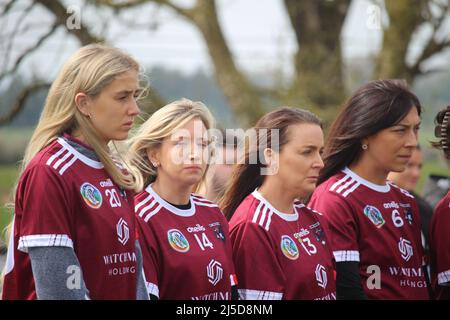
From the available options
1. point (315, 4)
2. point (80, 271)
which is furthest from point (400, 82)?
point (315, 4)

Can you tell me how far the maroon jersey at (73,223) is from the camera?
329 centimetres

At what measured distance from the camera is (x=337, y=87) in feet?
36.9

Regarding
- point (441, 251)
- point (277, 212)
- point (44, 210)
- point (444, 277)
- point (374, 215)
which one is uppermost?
point (44, 210)

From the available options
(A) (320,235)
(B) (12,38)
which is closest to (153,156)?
(A) (320,235)

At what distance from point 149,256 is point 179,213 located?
0.31 meters

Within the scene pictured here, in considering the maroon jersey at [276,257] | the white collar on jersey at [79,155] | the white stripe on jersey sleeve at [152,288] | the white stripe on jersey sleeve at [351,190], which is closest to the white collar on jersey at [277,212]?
the maroon jersey at [276,257]

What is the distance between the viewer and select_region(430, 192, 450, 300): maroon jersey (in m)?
4.60

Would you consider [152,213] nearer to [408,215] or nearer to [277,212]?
[277,212]

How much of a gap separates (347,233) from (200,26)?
711 cm

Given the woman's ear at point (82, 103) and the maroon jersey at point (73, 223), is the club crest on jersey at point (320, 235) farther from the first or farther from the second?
the woman's ear at point (82, 103)

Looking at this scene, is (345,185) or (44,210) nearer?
(44,210)

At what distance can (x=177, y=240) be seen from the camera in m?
3.91

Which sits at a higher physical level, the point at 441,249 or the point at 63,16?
the point at 63,16

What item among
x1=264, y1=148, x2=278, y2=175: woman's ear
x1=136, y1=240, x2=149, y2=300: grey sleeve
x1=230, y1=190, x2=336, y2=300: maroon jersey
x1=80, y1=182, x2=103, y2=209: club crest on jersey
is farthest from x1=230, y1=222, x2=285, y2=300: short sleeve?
x1=80, y1=182, x2=103, y2=209: club crest on jersey
